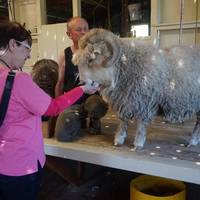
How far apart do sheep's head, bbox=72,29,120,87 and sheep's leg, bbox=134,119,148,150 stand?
1.07 ft

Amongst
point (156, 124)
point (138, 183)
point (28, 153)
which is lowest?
point (138, 183)

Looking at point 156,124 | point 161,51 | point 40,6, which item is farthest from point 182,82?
point 40,6

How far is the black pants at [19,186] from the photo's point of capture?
1181mm

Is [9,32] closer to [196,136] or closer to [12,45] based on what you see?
[12,45]

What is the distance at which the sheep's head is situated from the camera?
140cm

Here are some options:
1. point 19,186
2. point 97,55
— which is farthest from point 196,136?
point 19,186

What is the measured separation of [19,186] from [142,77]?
762mm

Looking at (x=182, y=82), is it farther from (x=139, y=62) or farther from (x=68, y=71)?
(x=68, y=71)

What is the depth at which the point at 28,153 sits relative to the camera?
119 centimetres

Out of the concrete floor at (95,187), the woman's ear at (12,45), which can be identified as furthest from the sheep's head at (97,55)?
the concrete floor at (95,187)

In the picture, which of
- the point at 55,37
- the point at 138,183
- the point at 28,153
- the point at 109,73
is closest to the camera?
the point at 28,153

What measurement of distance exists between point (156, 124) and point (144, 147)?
58cm

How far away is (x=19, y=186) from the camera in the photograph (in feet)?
3.92

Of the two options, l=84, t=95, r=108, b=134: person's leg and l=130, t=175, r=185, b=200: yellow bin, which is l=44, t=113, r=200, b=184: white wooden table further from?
l=130, t=175, r=185, b=200: yellow bin
